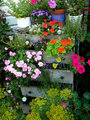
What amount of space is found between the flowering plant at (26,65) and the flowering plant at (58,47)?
19cm

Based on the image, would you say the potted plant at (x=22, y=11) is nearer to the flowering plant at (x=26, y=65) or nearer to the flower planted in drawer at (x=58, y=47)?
the flowering plant at (x=26, y=65)

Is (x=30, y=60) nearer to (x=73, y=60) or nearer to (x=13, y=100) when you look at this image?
(x=73, y=60)

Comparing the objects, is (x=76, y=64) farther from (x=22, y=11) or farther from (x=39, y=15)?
(x=22, y=11)

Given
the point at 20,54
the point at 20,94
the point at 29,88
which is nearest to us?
the point at 20,54

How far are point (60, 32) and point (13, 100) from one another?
5.72 feet

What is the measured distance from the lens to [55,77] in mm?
2158

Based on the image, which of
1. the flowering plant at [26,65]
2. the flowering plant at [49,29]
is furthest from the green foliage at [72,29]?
the flowering plant at [26,65]

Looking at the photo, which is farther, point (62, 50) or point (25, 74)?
point (25, 74)

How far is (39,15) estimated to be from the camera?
207 centimetres

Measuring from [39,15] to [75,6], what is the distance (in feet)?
2.09

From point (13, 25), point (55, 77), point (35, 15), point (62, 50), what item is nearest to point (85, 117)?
point (55, 77)

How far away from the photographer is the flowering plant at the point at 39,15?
210cm

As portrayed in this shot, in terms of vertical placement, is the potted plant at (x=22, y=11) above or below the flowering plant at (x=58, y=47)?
above

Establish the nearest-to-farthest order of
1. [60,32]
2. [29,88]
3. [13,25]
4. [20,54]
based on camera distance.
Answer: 1. [60,32]
2. [20,54]
3. [29,88]
4. [13,25]
